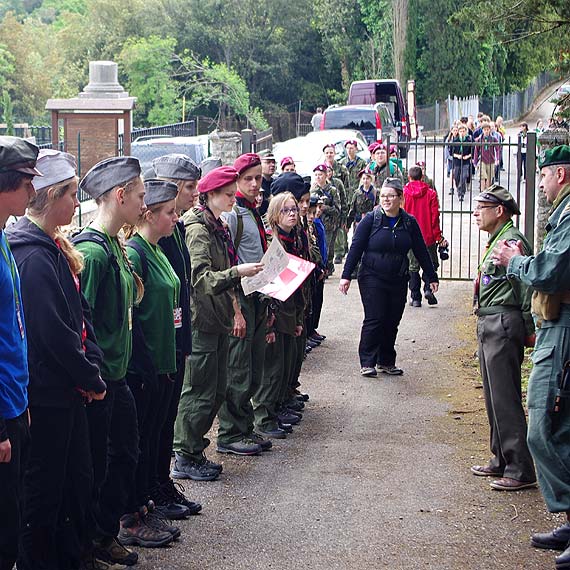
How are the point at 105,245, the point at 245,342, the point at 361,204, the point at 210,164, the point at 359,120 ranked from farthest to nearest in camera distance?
the point at 359,120 < the point at 361,204 < the point at 210,164 < the point at 245,342 < the point at 105,245

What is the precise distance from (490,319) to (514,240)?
23.1 inches

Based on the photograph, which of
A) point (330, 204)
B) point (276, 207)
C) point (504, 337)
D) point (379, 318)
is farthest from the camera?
point (330, 204)

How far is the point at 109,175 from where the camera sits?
5.72m

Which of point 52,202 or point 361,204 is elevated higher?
point 52,202

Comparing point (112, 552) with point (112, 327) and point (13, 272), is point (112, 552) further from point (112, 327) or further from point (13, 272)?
point (13, 272)

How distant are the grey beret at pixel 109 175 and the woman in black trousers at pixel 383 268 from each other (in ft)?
19.1

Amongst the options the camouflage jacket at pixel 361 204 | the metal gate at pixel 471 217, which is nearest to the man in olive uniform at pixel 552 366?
the metal gate at pixel 471 217

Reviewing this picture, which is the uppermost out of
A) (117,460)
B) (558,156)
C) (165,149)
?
(558,156)

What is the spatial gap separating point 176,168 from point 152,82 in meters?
44.0

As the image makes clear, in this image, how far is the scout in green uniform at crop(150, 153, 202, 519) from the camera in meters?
6.64

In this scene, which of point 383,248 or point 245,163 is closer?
point 245,163

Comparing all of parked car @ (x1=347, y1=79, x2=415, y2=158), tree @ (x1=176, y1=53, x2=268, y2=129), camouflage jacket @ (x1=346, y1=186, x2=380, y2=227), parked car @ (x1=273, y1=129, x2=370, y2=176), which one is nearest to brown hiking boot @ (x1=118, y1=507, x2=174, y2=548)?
camouflage jacket @ (x1=346, y1=186, x2=380, y2=227)

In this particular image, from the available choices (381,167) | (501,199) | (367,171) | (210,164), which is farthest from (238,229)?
(381,167)

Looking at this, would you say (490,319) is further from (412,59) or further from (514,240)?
(412,59)
